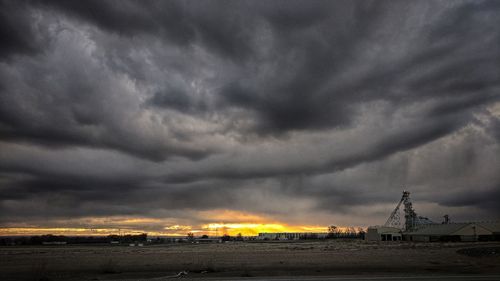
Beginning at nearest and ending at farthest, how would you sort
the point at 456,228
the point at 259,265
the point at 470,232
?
the point at 259,265
the point at 470,232
the point at 456,228

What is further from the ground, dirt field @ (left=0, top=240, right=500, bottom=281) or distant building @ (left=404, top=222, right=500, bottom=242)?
distant building @ (left=404, top=222, right=500, bottom=242)

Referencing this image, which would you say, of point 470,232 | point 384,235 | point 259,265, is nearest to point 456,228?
point 470,232

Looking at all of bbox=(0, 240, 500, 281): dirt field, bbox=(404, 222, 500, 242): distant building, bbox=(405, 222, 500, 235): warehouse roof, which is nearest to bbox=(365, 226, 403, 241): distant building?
bbox=(405, 222, 500, 235): warehouse roof

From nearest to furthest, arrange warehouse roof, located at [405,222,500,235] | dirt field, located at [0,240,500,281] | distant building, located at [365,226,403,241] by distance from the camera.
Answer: dirt field, located at [0,240,500,281] → warehouse roof, located at [405,222,500,235] → distant building, located at [365,226,403,241]

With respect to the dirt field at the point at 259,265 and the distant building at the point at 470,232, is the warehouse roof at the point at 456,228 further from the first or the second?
the dirt field at the point at 259,265

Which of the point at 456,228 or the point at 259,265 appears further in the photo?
the point at 456,228

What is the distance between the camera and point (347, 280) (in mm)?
30422

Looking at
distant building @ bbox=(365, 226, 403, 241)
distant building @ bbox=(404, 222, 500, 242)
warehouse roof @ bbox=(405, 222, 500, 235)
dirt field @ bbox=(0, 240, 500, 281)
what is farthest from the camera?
distant building @ bbox=(365, 226, 403, 241)

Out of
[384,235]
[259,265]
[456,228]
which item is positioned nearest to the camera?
[259,265]

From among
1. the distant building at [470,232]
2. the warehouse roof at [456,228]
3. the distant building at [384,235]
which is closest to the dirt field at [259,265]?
the distant building at [470,232]

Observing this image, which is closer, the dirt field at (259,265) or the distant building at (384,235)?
the dirt field at (259,265)

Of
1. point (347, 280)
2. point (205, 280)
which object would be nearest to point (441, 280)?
point (347, 280)

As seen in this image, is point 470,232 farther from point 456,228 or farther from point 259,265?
point 259,265

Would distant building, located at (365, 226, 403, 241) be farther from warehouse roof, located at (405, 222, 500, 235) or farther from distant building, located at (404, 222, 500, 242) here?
distant building, located at (404, 222, 500, 242)
